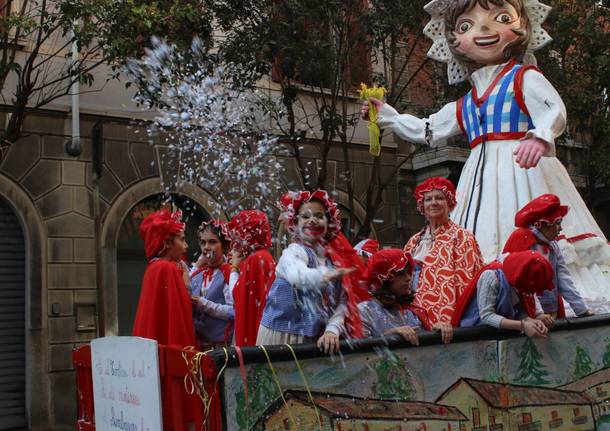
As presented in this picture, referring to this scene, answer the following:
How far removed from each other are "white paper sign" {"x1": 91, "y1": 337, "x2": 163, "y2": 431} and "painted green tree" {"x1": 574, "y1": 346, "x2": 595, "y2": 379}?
2.18 meters

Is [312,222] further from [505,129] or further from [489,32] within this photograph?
[489,32]

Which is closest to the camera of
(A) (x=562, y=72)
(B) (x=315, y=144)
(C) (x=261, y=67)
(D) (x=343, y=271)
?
(D) (x=343, y=271)

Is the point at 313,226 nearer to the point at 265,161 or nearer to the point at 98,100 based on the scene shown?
the point at 265,161

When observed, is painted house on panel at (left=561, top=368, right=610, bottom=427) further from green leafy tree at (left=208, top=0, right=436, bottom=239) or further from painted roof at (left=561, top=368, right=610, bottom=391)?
green leafy tree at (left=208, top=0, right=436, bottom=239)

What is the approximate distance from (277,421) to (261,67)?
7294 millimetres

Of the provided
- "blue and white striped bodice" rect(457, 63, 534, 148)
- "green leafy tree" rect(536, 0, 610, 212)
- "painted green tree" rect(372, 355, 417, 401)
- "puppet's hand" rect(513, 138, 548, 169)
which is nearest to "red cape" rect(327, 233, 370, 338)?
"painted green tree" rect(372, 355, 417, 401)

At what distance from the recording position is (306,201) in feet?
13.6

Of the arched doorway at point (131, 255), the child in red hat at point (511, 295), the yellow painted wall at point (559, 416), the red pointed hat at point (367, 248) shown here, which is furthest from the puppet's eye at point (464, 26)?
the arched doorway at point (131, 255)

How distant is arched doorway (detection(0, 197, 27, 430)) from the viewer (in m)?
10.8

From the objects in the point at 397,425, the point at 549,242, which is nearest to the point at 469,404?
the point at 397,425

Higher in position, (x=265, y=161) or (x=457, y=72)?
(x=265, y=161)

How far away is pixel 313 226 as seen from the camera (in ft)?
13.4

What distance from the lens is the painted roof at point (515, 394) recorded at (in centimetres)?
391

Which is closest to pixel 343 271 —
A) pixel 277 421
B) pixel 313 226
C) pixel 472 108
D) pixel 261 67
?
pixel 313 226
